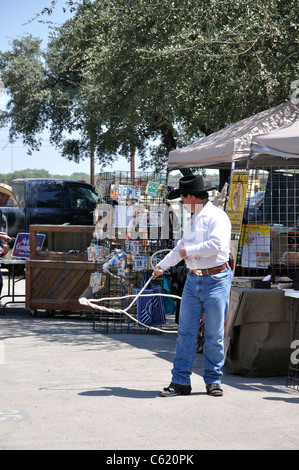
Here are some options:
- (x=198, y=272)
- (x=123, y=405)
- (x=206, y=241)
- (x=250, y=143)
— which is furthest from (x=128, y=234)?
(x=123, y=405)

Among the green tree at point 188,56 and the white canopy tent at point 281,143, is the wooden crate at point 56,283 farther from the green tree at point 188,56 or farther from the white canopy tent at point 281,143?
the white canopy tent at point 281,143

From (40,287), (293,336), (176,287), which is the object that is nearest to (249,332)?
(293,336)

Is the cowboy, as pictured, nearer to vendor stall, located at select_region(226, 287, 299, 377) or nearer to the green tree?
vendor stall, located at select_region(226, 287, 299, 377)

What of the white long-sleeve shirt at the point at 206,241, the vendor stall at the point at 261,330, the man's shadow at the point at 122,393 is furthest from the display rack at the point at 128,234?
the white long-sleeve shirt at the point at 206,241

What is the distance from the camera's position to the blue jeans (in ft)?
22.1

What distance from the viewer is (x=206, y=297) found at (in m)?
6.75

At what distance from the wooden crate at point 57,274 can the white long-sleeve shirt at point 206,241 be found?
16.6ft

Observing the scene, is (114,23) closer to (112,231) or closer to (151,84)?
(151,84)

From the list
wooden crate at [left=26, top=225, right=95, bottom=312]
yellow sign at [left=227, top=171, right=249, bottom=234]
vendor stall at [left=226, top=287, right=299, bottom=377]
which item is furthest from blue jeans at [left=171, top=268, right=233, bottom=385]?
wooden crate at [left=26, top=225, right=95, bottom=312]

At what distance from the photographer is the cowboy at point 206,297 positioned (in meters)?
6.71

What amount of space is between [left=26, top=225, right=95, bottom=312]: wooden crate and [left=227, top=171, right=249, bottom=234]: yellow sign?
3.82m

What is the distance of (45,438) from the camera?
207 inches

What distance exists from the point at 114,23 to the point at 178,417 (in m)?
10.2

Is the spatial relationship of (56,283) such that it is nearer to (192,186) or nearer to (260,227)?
(260,227)
